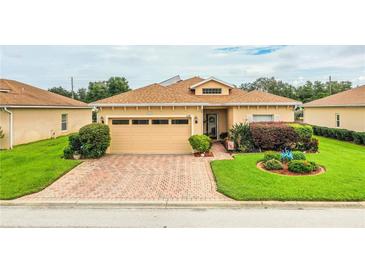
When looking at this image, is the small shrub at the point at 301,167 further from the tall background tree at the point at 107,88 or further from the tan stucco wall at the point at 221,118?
the tall background tree at the point at 107,88

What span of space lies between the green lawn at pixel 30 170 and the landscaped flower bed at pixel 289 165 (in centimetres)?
847

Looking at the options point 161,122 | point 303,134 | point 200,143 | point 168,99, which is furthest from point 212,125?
point 303,134

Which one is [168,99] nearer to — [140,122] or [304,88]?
[140,122]

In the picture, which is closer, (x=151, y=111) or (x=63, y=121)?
(x=151, y=111)

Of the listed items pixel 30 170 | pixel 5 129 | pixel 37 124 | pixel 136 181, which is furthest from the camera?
pixel 37 124

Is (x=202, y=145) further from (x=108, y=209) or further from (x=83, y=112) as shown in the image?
(x=83, y=112)

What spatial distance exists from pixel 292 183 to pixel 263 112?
867 cm

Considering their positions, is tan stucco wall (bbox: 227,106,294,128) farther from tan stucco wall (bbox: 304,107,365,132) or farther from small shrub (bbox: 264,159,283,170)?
tan stucco wall (bbox: 304,107,365,132)

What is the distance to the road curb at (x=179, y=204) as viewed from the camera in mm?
7234

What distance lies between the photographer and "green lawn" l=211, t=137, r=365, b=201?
25.2ft

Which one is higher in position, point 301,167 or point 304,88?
point 304,88

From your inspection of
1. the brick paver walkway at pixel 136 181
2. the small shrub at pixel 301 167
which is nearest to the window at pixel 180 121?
the brick paver walkway at pixel 136 181

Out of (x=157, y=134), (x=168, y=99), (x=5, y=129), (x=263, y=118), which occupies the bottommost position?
(x=157, y=134)

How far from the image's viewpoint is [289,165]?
400 inches
